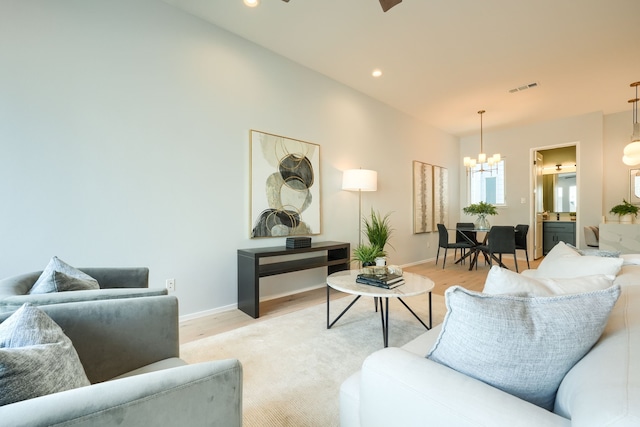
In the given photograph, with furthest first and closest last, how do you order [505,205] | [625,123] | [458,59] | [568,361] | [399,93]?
[505,205], [625,123], [399,93], [458,59], [568,361]

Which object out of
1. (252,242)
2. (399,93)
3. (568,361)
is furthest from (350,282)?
(399,93)

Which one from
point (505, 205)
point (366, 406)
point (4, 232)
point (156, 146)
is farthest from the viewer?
point (505, 205)

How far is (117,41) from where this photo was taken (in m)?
2.32

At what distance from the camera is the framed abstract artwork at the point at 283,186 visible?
3.13 metres

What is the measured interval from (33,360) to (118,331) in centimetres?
54

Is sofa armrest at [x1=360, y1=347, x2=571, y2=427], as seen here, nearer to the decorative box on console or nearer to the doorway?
the decorative box on console

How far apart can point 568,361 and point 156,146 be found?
2.94 meters

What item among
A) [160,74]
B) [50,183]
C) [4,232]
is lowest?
[4,232]

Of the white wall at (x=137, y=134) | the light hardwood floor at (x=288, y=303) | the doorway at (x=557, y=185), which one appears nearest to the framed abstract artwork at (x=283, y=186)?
the white wall at (x=137, y=134)

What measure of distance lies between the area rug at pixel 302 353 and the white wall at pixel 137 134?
78 cm

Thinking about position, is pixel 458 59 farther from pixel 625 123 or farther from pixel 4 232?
pixel 4 232

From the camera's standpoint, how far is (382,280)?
6.95ft

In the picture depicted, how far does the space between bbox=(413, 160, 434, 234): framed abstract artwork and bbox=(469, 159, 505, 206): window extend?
1.28 m

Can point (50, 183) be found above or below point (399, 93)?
below
